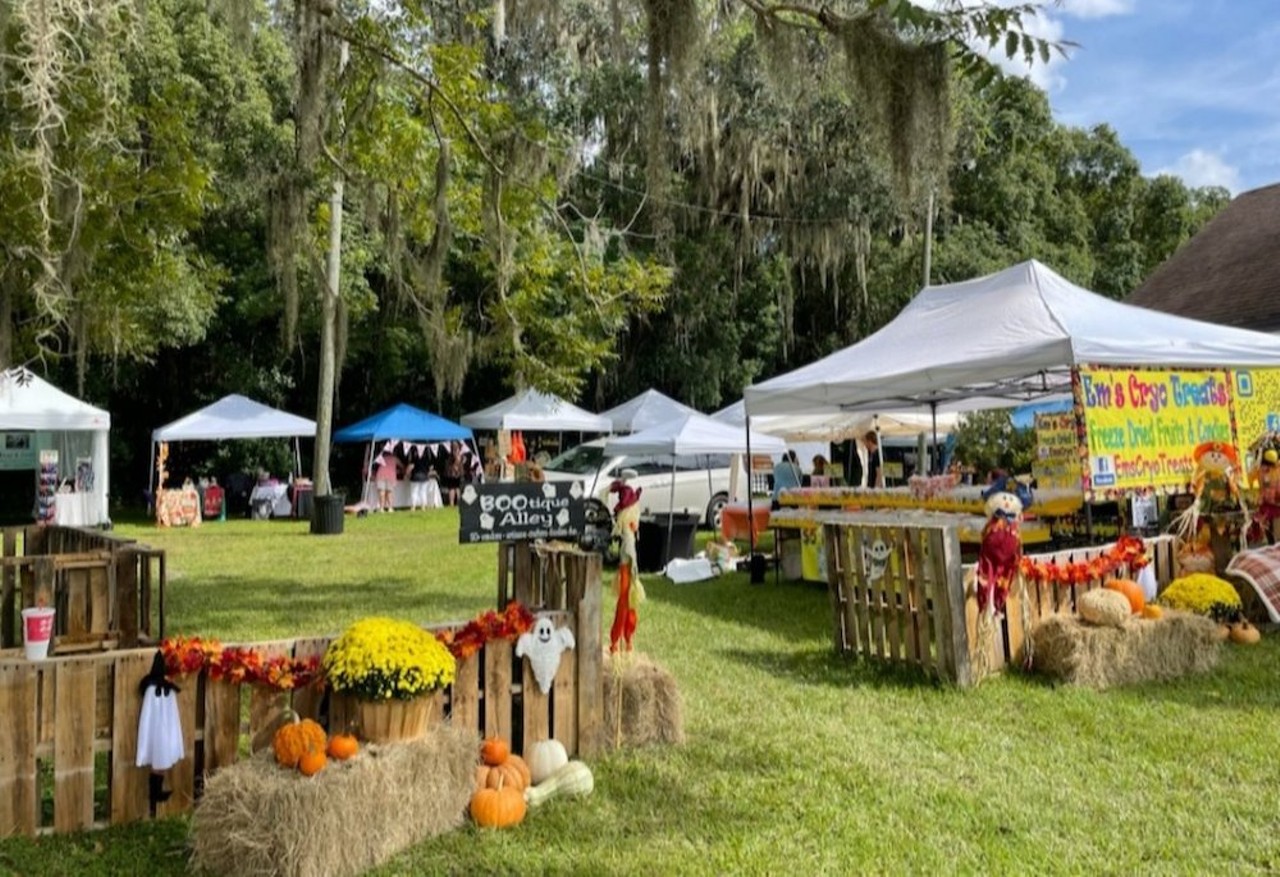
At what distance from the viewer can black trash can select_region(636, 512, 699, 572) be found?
10680mm

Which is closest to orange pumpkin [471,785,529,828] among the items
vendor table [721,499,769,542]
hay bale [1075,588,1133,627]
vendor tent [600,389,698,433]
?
hay bale [1075,588,1133,627]

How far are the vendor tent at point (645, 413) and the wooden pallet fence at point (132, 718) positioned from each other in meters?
11.9

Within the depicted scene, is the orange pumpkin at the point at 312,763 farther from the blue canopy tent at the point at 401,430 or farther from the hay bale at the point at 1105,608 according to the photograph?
the blue canopy tent at the point at 401,430

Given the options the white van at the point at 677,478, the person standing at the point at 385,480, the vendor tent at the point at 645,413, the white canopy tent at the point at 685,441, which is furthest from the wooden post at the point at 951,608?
the person standing at the point at 385,480

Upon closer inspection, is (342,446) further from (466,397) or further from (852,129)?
(852,129)

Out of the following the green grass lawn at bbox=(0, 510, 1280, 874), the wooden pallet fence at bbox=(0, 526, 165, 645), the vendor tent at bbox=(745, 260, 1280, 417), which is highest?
the vendor tent at bbox=(745, 260, 1280, 417)

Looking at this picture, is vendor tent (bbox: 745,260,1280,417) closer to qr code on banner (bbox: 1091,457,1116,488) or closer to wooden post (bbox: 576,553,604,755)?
qr code on banner (bbox: 1091,457,1116,488)

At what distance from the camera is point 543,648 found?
12.8ft

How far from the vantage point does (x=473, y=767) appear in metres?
3.51

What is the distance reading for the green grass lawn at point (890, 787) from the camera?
3.13 metres

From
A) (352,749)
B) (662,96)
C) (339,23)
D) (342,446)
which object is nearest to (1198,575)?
(662,96)

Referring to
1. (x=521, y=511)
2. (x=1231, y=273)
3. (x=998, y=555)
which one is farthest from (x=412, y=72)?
(x=1231, y=273)

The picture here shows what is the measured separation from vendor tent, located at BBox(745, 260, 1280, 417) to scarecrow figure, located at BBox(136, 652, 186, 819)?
19.2 feet

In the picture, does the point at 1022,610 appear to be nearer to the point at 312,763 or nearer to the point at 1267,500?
the point at 1267,500
